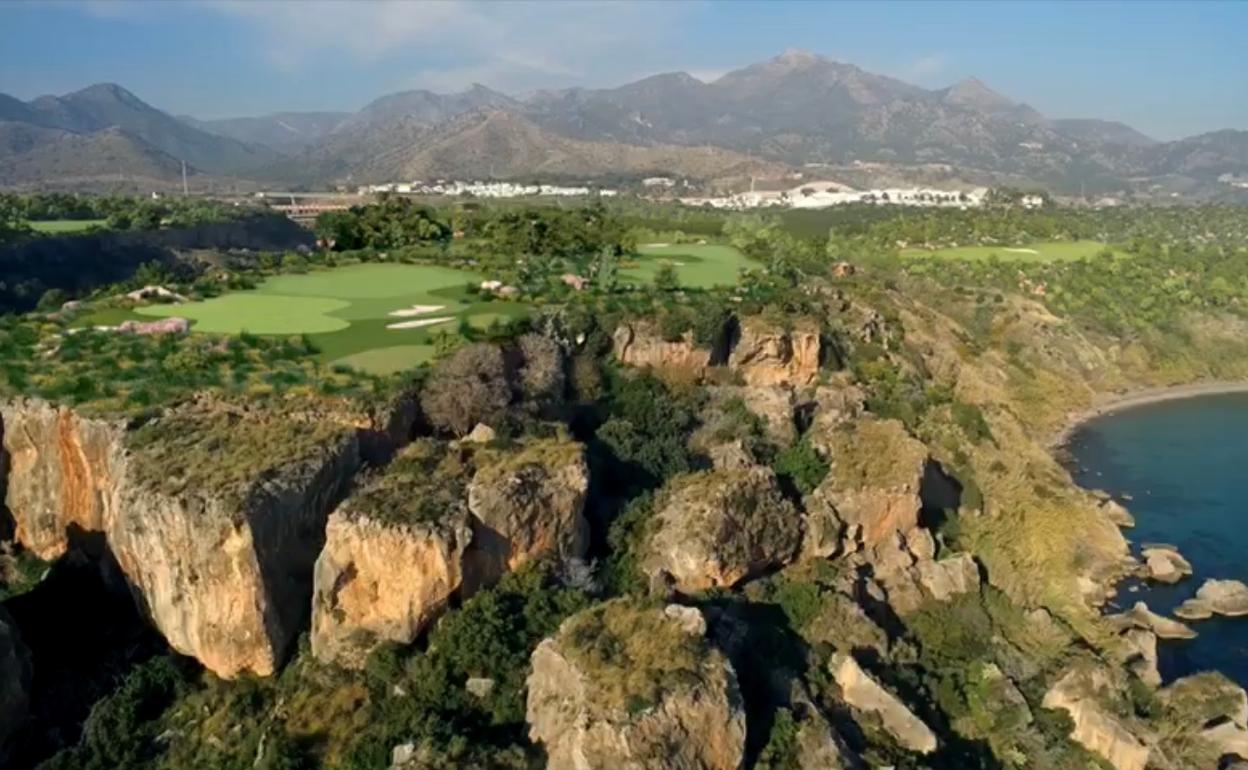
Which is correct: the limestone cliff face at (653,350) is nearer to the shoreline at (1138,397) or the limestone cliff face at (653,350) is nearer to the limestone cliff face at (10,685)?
the limestone cliff face at (10,685)

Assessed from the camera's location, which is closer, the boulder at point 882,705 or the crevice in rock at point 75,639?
the crevice in rock at point 75,639

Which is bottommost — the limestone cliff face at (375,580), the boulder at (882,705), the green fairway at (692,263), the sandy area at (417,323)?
the boulder at (882,705)

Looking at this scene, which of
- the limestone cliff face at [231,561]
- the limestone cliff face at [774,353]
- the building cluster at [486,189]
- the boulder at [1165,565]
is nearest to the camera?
the limestone cliff face at [231,561]

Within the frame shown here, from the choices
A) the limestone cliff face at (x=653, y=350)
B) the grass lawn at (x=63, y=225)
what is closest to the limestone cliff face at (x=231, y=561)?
the limestone cliff face at (x=653, y=350)

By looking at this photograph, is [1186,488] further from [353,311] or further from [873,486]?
[353,311]

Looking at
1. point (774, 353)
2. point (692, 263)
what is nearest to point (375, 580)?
point (774, 353)

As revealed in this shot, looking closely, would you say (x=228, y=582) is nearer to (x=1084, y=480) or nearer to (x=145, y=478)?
(x=145, y=478)

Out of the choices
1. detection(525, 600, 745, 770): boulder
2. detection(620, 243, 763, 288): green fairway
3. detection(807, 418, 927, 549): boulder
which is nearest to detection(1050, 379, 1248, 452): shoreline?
detection(620, 243, 763, 288): green fairway

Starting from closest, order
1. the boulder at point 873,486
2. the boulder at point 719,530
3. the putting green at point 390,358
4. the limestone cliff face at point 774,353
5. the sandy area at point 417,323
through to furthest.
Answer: the boulder at point 719,530
the putting green at point 390,358
the boulder at point 873,486
the sandy area at point 417,323
the limestone cliff face at point 774,353
